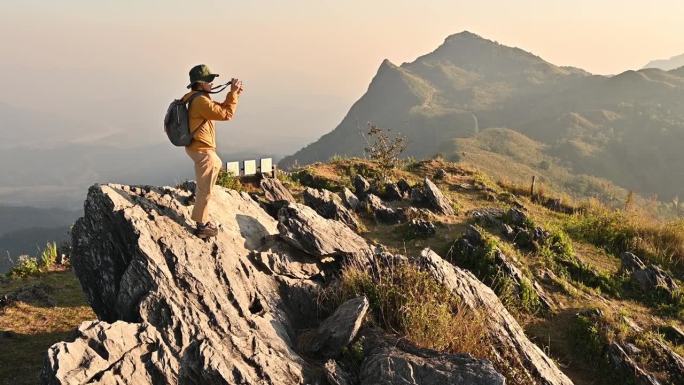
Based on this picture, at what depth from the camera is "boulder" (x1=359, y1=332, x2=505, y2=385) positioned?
6.01 metres

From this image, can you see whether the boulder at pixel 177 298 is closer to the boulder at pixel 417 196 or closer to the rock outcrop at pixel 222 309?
the rock outcrop at pixel 222 309

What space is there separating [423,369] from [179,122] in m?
5.93

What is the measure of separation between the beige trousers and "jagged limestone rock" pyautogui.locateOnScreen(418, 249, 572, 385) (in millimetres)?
4406

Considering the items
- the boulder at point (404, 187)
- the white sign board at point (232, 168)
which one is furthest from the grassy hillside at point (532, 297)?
the boulder at point (404, 187)

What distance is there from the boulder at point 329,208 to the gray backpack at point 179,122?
845cm

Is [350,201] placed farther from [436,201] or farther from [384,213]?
[436,201]

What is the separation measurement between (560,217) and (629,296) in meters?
9.32

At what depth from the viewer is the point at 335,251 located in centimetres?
977

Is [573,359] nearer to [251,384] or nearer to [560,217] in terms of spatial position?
[251,384]

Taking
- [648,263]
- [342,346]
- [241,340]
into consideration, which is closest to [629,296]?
[648,263]

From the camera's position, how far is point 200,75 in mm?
8117

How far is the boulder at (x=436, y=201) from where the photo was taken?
18.6 m

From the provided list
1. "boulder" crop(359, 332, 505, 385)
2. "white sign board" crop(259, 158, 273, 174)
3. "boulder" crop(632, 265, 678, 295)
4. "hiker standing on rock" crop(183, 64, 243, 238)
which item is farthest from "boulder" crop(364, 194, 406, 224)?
"boulder" crop(359, 332, 505, 385)

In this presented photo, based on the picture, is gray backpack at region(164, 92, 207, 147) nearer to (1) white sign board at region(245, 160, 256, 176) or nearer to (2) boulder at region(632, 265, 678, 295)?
(1) white sign board at region(245, 160, 256, 176)
